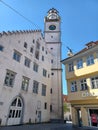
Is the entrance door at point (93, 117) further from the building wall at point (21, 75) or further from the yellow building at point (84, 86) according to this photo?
the building wall at point (21, 75)

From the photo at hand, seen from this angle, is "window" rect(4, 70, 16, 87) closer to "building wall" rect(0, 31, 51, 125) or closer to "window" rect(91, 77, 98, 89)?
"building wall" rect(0, 31, 51, 125)

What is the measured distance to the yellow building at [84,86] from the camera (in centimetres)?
1577

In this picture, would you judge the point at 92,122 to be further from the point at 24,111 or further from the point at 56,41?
the point at 56,41

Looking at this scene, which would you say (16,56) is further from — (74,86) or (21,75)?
(74,86)

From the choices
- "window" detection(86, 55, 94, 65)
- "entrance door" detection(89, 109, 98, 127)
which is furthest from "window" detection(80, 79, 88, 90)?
"entrance door" detection(89, 109, 98, 127)

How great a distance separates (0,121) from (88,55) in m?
15.0

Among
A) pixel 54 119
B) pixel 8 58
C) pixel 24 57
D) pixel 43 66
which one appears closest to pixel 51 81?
pixel 43 66

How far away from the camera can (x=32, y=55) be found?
80.6 ft

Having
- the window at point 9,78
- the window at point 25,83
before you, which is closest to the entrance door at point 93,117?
the window at point 25,83

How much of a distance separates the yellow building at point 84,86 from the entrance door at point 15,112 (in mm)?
8258

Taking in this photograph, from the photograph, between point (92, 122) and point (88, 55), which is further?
point (88, 55)

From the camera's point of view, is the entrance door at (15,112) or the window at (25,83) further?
the window at (25,83)

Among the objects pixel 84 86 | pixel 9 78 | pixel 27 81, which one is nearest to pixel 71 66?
pixel 84 86

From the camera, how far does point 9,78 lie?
18.7 metres
